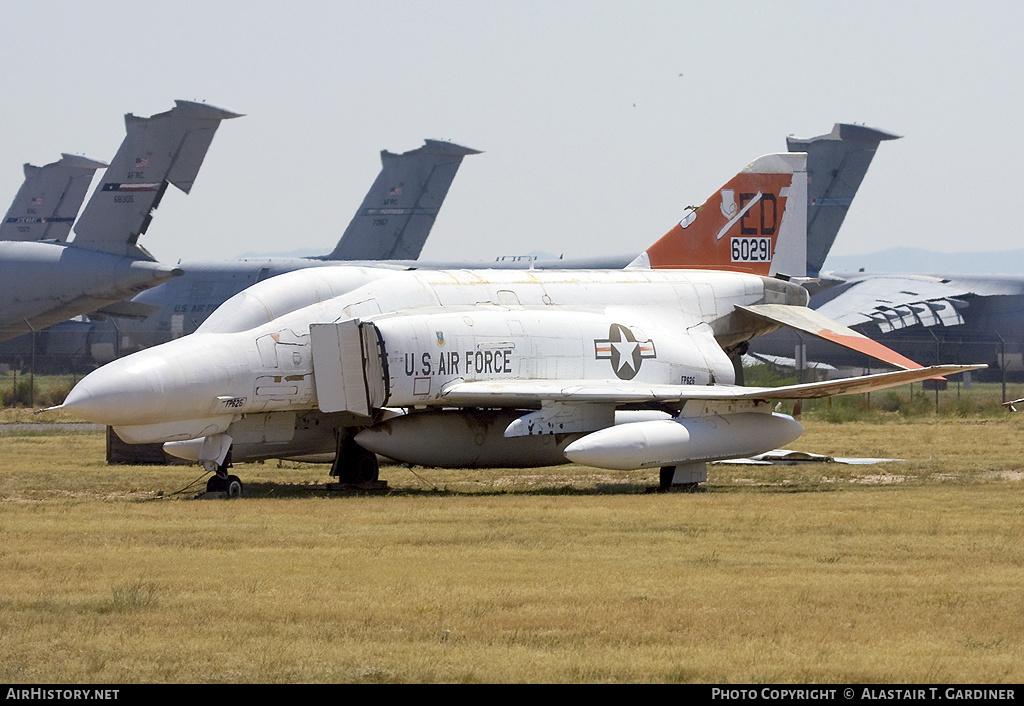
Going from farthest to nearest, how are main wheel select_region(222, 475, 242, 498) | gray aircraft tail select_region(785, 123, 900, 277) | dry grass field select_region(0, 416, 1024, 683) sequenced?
gray aircraft tail select_region(785, 123, 900, 277) < main wheel select_region(222, 475, 242, 498) < dry grass field select_region(0, 416, 1024, 683)

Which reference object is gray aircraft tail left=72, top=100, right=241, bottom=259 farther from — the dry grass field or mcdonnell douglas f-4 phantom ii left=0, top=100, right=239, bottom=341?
the dry grass field

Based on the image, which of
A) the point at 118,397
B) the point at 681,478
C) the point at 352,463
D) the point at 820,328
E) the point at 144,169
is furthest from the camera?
the point at 144,169

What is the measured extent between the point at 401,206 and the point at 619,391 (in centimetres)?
4388

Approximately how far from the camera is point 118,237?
3750cm

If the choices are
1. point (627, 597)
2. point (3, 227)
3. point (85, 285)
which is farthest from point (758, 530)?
point (3, 227)

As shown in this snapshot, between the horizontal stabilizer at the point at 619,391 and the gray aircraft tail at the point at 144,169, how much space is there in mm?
21546

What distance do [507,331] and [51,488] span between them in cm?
593

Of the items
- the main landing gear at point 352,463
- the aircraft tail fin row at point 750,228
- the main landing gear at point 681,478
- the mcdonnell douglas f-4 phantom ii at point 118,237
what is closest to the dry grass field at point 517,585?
the main landing gear at point 681,478

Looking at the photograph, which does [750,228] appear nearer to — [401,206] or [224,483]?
[224,483]

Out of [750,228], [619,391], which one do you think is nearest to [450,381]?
[619,391]

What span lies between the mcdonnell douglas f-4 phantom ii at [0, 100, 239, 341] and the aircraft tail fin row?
57.9 feet

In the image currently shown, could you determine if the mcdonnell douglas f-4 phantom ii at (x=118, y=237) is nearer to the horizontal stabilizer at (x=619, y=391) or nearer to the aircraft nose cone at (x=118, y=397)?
the horizontal stabilizer at (x=619, y=391)

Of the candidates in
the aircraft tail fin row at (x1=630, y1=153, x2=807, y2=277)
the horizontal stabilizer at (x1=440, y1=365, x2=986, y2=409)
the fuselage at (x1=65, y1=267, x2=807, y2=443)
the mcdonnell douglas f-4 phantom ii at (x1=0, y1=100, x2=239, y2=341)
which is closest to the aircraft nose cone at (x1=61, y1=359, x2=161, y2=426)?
the fuselage at (x1=65, y1=267, x2=807, y2=443)

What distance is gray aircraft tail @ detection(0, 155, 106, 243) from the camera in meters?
55.7
